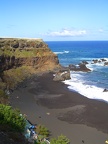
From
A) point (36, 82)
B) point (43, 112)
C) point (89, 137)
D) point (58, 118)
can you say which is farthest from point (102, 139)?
point (36, 82)

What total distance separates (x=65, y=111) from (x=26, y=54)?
4952 cm

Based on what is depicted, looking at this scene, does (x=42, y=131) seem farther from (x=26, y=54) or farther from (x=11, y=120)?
(x=26, y=54)

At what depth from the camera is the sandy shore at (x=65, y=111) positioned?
42.2 meters

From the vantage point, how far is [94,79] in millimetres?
85125

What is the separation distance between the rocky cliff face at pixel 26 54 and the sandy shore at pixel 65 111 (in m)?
19.0

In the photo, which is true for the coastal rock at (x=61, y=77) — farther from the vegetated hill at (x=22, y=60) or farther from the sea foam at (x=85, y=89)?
the vegetated hill at (x=22, y=60)

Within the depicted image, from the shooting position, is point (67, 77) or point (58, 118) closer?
point (58, 118)

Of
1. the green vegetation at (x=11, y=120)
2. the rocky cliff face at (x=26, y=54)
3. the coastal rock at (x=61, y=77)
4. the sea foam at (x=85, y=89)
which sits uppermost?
the rocky cliff face at (x=26, y=54)

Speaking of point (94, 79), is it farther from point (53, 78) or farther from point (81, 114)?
point (81, 114)

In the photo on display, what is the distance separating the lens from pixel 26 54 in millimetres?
98875

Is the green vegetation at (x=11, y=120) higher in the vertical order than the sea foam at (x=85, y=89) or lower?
higher

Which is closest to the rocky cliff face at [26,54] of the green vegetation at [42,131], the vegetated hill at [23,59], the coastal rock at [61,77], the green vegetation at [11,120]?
the vegetated hill at [23,59]

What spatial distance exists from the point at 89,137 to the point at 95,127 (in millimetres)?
4575

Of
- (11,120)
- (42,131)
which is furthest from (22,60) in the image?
(11,120)
